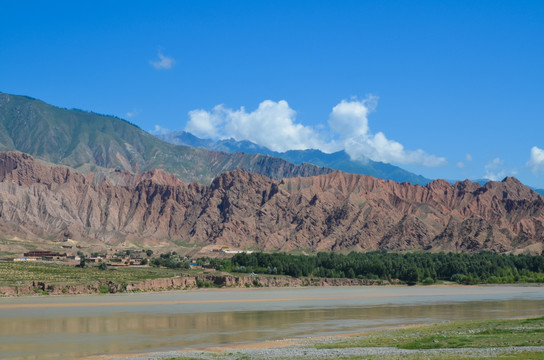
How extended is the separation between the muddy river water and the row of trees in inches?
1998

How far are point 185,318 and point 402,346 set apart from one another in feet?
93.1

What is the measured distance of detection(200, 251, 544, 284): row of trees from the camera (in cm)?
13825

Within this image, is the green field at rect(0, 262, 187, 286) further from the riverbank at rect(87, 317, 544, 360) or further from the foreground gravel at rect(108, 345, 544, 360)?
the foreground gravel at rect(108, 345, 544, 360)

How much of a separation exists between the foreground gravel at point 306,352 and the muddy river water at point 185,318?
13.5ft

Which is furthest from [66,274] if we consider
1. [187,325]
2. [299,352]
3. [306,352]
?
[306,352]

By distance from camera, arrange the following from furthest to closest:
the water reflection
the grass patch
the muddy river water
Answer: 1. the muddy river water
2. the water reflection
3. the grass patch

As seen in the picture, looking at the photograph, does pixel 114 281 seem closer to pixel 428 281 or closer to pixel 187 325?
pixel 187 325

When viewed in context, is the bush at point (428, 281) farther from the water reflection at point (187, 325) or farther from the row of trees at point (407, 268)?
the water reflection at point (187, 325)

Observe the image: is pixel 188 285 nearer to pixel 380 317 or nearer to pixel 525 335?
pixel 380 317

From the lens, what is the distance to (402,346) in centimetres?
3872

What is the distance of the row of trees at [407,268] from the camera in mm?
A: 138250

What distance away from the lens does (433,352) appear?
115 ft

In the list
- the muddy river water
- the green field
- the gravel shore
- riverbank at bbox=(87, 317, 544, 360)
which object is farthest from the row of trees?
the gravel shore

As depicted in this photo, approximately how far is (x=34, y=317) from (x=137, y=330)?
14885 millimetres
